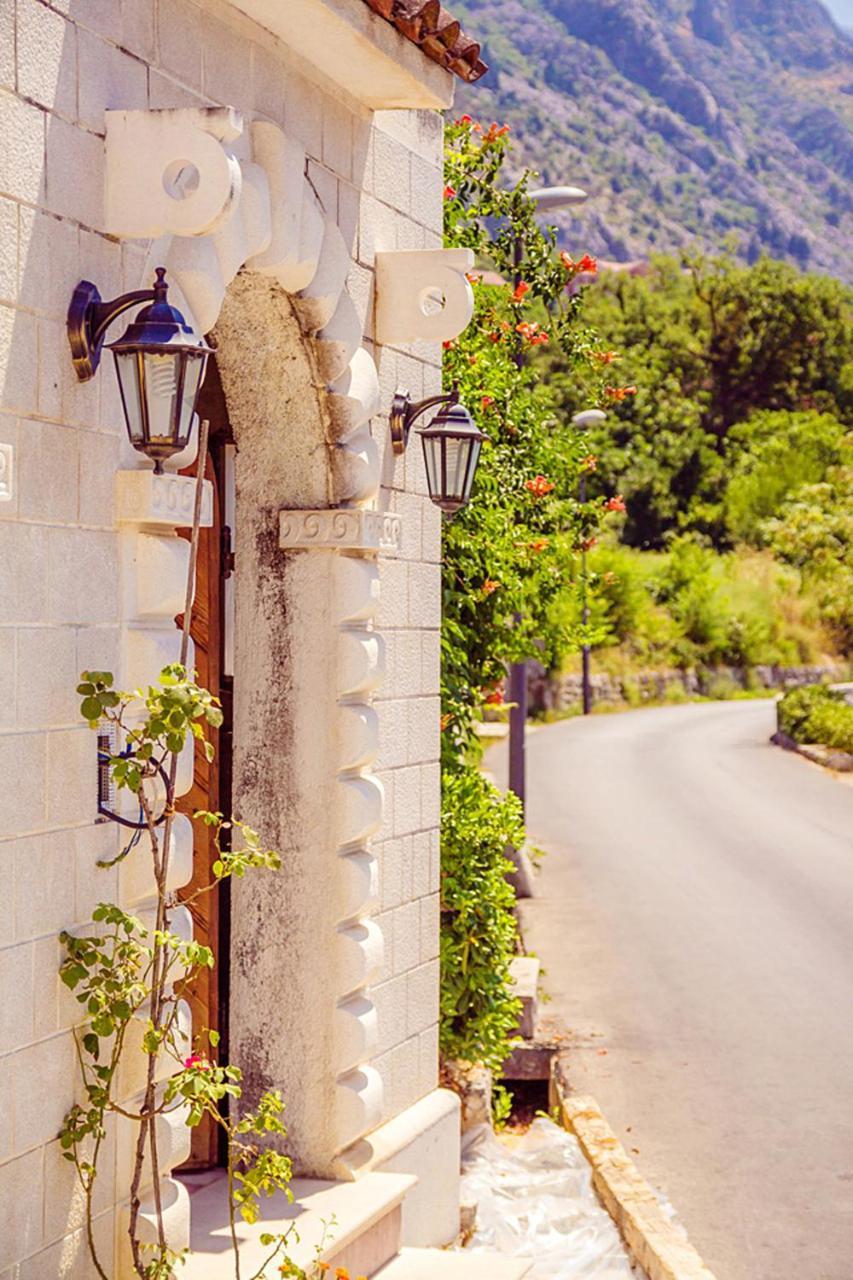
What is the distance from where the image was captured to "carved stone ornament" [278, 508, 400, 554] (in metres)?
5.87

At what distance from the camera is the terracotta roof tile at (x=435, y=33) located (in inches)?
218

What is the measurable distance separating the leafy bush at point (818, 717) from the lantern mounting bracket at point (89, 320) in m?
23.1

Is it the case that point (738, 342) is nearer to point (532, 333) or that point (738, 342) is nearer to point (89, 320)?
point (532, 333)

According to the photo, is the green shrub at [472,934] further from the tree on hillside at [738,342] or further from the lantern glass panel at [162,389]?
A: the tree on hillside at [738,342]

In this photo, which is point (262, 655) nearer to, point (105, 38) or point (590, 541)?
point (105, 38)

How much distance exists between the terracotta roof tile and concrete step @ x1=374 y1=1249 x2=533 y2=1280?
3972 millimetres

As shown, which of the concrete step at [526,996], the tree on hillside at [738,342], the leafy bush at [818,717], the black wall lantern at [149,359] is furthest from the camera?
the tree on hillside at [738,342]

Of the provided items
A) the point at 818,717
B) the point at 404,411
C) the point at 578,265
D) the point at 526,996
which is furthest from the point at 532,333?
the point at 818,717

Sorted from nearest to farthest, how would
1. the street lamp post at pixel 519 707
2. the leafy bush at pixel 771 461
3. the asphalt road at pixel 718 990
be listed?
1. the asphalt road at pixel 718 990
2. the street lamp post at pixel 519 707
3. the leafy bush at pixel 771 461

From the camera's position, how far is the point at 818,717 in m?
27.5

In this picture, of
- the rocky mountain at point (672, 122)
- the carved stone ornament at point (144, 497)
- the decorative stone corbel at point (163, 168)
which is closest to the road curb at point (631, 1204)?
the carved stone ornament at point (144, 497)

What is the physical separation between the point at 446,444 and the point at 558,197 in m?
7.84

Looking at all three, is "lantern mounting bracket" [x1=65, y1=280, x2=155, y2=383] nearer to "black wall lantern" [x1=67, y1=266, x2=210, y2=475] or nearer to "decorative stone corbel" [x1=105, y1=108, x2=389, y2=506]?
"black wall lantern" [x1=67, y1=266, x2=210, y2=475]

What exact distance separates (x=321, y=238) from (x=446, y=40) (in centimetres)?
85
